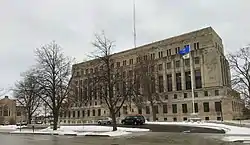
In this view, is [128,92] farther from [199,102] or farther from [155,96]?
[199,102]

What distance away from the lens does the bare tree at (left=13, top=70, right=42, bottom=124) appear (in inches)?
1766

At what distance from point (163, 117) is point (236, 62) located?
3897cm

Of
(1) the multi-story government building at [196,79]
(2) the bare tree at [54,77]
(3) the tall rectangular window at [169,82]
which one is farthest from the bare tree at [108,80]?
(3) the tall rectangular window at [169,82]

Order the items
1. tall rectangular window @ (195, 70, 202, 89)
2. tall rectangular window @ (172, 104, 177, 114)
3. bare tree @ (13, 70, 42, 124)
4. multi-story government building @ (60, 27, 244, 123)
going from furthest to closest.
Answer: tall rectangular window @ (172, 104, 177, 114) → tall rectangular window @ (195, 70, 202, 89) → multi-story government building @ (60, 27, 244, 123) → bare tree @ (13, 70, 42, 124)

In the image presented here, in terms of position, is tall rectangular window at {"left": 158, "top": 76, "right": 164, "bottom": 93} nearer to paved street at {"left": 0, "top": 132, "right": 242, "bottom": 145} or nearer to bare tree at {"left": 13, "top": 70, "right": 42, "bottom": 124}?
bare tree at {"left": 13, "top": 70, "right": 42, "bottom": 124}

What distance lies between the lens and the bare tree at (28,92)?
44.9 metres

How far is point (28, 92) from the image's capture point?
53.4 metres

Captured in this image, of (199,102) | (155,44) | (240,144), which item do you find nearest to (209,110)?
(199,102)

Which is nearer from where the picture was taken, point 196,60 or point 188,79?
point 196,60

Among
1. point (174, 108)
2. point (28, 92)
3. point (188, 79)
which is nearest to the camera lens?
point (28, 92)

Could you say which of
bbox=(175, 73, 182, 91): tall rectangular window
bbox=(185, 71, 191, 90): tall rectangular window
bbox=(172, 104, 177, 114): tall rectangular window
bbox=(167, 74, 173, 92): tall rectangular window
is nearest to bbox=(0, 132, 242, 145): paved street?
bbox=(172, 104, 177, 114): tall rectangular window

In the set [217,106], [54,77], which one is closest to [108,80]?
[54,77]

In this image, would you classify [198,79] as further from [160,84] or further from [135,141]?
[135,141]

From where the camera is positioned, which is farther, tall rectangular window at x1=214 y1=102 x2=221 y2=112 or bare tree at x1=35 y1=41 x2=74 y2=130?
tall rectangular window at x1=214 y1=102 x2=221 y2=112
